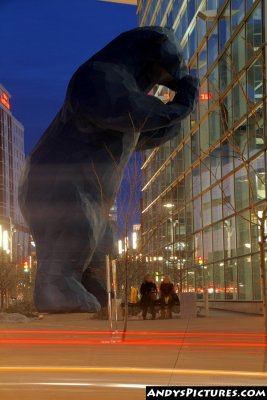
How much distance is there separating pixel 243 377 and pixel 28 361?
4020 mm

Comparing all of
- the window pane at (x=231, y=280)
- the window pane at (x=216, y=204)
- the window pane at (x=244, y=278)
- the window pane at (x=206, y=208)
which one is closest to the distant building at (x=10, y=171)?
the window pane at (x=206, y=208)

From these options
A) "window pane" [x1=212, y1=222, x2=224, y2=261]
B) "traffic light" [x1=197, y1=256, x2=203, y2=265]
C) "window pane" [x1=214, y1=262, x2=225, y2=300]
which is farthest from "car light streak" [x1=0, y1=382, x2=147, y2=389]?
"traffic light" [x1=197, y1=256, x2=203, y2=265]

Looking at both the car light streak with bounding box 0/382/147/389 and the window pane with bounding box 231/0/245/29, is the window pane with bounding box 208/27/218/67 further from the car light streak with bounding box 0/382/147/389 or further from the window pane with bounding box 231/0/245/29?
the car light streak with bounding box 0/382/147/389

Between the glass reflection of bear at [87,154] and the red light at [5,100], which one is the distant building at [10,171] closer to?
the red light at [5,100]

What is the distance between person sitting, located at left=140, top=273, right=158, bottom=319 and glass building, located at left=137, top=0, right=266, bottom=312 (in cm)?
372

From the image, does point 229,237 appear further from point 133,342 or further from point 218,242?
point 133,342

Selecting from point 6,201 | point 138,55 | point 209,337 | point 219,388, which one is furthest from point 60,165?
point 6,201

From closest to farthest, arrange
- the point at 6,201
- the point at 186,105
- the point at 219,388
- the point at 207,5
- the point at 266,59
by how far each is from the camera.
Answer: the point at 219,388 < the point at 186,105 < the point at 266,59 < the point at 207,5 < the point at 6,201

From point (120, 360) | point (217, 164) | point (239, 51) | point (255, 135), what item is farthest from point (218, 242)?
point (120, 360)

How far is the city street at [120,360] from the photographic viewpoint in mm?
7051

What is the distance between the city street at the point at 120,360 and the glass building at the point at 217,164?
455 cm

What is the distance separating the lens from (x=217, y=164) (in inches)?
1265

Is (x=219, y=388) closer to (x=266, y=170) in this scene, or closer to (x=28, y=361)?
(x=28, y=361)

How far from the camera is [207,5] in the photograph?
3428cm
